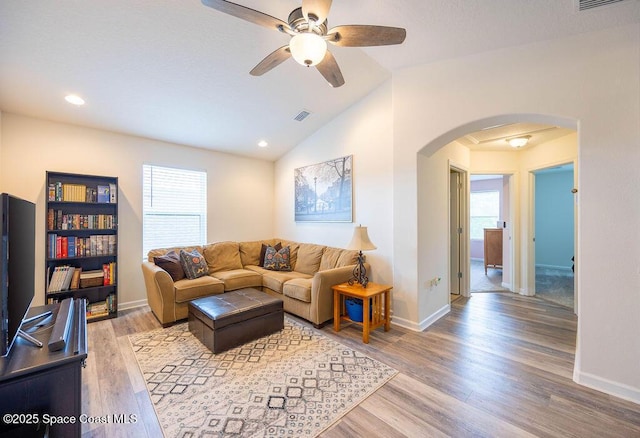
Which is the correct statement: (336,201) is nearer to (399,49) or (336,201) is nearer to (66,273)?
(399,49)

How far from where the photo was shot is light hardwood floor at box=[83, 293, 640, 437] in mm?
1656

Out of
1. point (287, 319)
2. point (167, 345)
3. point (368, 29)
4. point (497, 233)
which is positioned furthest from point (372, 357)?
point (497, 233)

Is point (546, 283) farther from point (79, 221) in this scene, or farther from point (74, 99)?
point (74, 99)

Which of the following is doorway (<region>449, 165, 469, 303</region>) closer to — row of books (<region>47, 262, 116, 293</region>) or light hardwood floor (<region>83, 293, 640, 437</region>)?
light hardwood floor (<region>83, 293, 640, 437</region>)

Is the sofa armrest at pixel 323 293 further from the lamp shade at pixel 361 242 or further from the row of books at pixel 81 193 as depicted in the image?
the row of books at pixel 81 193

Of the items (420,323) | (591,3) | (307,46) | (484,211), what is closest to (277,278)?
(420,323)

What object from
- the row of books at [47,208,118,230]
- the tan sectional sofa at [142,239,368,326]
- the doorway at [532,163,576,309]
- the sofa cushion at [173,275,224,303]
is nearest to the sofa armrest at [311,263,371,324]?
the tan sectional sofa at [142,239,368,326]

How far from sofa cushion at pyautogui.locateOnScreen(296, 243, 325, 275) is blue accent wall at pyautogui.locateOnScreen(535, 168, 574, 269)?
6.70m

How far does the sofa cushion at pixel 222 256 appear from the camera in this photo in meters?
4.17

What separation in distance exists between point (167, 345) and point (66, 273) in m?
1.71

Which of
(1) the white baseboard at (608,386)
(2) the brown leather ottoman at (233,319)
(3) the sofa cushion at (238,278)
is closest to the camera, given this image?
(1) the white baseboard at (608,386)

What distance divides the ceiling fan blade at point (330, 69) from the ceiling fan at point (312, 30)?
0.55 feet

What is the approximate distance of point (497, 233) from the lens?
6281 mm

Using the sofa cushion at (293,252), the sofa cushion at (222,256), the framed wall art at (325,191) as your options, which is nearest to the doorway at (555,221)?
the framed wall art at (325,191)
